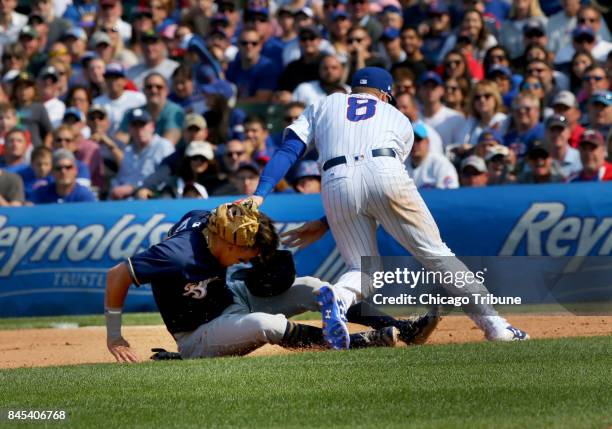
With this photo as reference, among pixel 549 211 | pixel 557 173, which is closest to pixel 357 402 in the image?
pixel 549 211

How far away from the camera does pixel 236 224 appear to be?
7.52 meters

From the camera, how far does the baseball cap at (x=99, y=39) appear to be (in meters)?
17.5

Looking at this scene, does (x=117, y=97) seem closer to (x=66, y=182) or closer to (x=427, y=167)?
(x=66, y=182)

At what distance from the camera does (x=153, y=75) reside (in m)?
15.3

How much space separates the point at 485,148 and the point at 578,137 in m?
1.03

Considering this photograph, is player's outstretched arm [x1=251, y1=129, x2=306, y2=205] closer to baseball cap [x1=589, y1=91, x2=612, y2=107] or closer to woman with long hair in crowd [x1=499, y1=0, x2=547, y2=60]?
baseball cap [x1=589, y1=91, x2=612, y2=107]

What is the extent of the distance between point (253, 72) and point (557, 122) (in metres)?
5.04

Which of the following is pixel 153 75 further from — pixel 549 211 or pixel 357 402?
pixel 357 402

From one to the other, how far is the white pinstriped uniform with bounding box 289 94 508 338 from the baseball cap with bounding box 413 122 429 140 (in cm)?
464

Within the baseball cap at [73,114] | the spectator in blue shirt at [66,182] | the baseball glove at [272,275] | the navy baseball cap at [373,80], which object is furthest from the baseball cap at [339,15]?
the baseball glove at [272,275]

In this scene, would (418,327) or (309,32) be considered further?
(309,32)

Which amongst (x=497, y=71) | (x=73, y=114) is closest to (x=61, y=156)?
(x=73, y=114)

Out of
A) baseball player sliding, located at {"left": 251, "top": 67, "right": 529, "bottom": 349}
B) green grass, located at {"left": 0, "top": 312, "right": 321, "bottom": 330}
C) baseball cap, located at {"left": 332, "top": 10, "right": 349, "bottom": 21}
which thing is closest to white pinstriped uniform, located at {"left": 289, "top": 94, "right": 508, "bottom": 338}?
baseball player sliding, located at {"left": 251, "top": 67, "right": 529, "bottom": 349}

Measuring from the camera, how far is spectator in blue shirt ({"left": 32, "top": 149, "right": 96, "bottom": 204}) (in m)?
13.8
